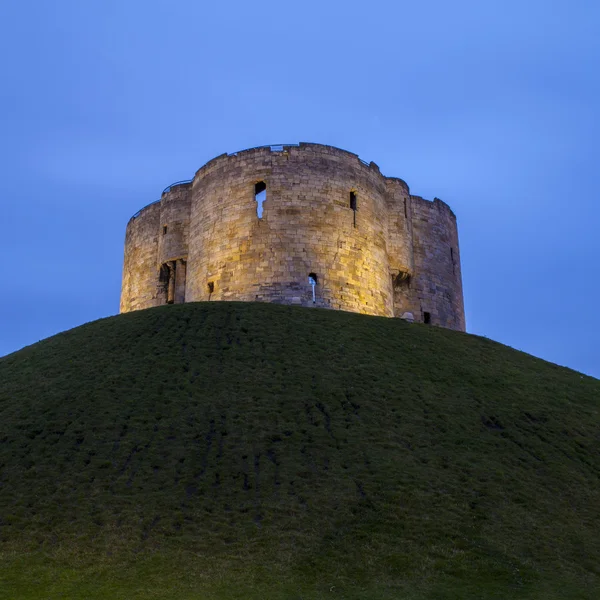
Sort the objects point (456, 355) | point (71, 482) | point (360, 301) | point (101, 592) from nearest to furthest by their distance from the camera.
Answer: point (101, 592), point (71, 482), point (456, 355), point (360, 301)

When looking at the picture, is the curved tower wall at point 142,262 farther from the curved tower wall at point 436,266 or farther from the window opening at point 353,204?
the curved tower wall at point 436,266

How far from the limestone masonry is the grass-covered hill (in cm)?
447

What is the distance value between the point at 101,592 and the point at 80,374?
12.1 metres

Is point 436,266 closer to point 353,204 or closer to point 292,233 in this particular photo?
point 353,204

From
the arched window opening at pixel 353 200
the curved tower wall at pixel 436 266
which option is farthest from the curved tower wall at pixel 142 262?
the curved tower wall at pixel 436 266

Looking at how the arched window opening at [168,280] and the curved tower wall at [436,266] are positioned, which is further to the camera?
the arched window opening at [168,280]

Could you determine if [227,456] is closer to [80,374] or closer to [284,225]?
[80,374]

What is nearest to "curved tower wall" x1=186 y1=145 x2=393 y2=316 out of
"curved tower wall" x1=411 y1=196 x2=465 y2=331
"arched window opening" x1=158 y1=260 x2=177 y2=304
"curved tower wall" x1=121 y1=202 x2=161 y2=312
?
"arched window opening" x1=158 y1=260 x2=177 y2=304

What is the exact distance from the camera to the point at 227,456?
19.5m

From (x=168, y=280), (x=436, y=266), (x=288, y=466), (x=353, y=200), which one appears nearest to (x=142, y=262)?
(x=168, y=280)

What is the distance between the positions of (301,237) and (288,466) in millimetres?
17183

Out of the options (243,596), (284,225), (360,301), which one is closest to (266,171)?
(284,225)

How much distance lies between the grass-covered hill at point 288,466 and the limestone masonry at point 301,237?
14.7 feet

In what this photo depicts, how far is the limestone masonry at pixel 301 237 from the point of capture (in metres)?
34.2
